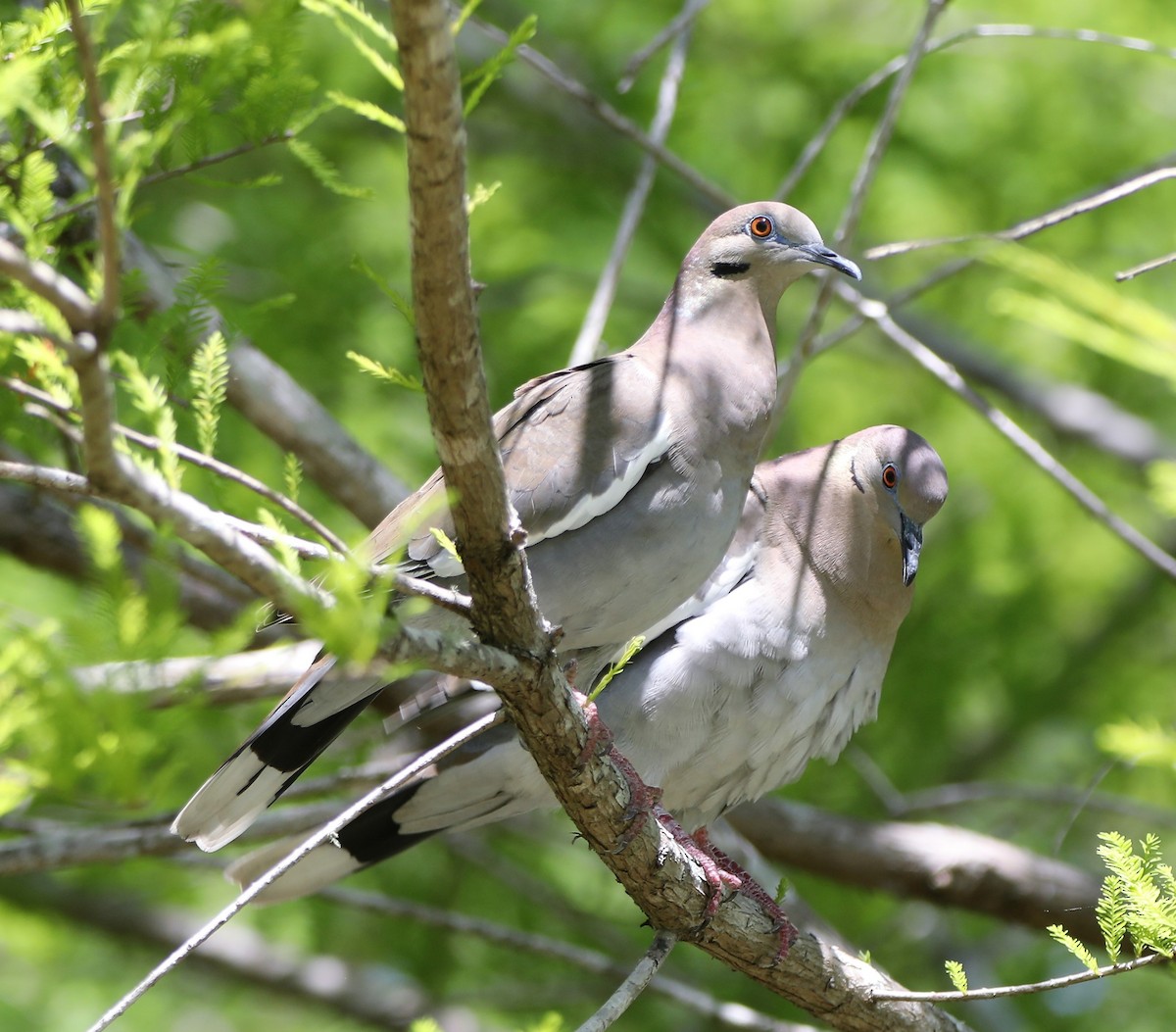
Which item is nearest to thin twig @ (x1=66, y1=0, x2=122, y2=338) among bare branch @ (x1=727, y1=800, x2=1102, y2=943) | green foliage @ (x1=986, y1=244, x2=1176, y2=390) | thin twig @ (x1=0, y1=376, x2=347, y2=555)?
thin twig @ (x1=0, y1=376, x2=347, y2=555)

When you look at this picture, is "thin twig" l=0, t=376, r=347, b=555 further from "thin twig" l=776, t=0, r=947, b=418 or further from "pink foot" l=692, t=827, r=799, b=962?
"thin twig" l=776, t=0, r=947, b=418

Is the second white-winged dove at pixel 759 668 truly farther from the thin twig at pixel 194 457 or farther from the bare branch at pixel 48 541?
the thin twig at pixel 194 457

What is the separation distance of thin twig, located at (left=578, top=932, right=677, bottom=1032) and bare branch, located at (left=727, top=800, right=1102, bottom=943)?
4.80 feet

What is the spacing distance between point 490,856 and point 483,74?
356cm

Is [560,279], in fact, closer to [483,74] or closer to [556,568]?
[556,568]

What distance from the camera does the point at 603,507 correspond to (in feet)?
9.68

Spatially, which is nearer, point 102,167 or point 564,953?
point 102,167

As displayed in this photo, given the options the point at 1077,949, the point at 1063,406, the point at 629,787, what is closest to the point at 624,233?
the point at 629,787

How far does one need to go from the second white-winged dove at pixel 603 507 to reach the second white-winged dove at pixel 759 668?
297 millimetres

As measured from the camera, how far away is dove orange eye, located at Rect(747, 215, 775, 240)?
3494 millimetres

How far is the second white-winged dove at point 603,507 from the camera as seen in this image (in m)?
2.97

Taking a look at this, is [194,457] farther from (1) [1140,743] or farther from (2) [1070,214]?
(2) [1070,214]

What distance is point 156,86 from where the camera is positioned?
223cm

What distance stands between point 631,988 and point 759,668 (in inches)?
39.9
